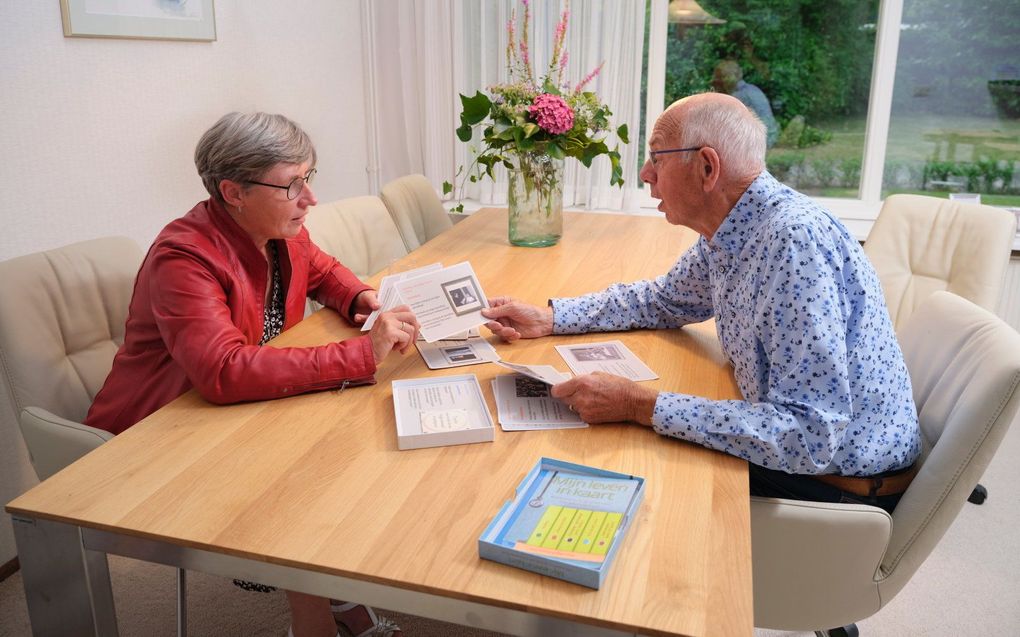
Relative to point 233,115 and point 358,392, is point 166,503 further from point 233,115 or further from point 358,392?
point 233,115

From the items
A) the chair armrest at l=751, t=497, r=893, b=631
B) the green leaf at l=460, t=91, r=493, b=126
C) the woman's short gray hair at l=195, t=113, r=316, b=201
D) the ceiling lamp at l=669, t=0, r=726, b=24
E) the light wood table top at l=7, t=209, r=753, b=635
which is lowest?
the chair armrest at l=751, t=497, r=893, b=631

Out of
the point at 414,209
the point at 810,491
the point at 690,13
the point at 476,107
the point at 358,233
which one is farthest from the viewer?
the point at 690,13

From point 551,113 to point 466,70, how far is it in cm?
175

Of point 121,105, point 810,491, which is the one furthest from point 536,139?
point 810,491

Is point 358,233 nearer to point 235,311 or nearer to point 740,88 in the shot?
point 235,311

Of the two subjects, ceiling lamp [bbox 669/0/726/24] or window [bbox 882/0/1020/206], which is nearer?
window [bbox 882/0/1020/206]

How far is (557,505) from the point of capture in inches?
45.9

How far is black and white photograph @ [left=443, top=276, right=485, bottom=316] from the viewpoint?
1.87 m

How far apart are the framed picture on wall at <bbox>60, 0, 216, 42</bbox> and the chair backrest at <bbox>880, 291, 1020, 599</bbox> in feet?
8.14

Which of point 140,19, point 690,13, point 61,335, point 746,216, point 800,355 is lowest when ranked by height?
point 61,335

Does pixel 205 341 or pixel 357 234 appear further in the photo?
pixel 357 234

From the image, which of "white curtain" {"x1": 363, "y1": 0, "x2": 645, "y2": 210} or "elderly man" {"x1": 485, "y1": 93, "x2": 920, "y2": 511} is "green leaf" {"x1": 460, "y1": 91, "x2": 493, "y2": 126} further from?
"white curtain" {"x1": 363, "y1": 0, "x2": 645, "y2": 210}

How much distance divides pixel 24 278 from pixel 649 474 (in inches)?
57.0

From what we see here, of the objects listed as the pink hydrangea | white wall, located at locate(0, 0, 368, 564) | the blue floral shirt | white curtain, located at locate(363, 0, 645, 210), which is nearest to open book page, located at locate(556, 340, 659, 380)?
the blue floral shirt
